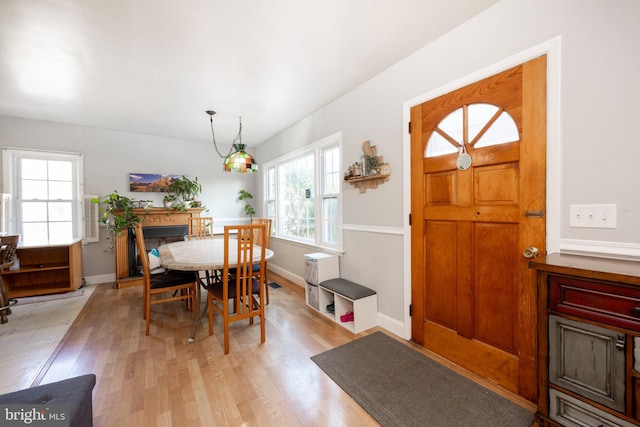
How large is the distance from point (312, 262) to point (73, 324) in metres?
2.69

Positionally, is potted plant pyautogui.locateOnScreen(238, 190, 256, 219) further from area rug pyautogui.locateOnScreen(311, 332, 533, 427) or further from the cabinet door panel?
the cabinet door panel

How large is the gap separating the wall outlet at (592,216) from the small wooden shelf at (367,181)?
1.41 metres

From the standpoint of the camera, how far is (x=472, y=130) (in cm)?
193

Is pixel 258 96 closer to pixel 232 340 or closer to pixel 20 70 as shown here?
pixel 20 70

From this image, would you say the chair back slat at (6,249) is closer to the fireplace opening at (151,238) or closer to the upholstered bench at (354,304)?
the fireplace opening at (151,238)

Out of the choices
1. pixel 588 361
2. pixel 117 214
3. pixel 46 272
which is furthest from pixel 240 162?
pixel 46 272

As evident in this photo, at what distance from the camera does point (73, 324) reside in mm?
2814

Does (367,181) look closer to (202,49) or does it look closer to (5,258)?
(202,49)

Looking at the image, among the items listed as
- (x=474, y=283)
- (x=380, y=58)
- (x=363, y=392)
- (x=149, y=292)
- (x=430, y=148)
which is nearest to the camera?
(x=363, y=392)

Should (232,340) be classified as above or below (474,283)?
below

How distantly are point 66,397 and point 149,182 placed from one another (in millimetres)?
4396

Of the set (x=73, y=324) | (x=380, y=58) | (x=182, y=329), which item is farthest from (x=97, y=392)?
(x=380, y=58)

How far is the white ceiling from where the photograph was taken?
5.86 feet

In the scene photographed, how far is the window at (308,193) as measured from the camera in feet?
11.5
